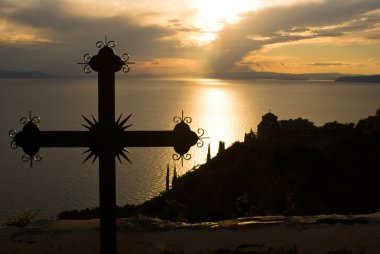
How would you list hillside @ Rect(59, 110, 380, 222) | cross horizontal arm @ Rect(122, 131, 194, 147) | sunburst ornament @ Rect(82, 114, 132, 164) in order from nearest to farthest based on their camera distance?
sunburst ornament @ Rect(82, 114, 132, 164), cross horizontal arm @ Rect(122, 131, 194, 147), hillside @ Rect(59, 110, 380, 222)

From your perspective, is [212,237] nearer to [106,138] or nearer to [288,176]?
[106,138]

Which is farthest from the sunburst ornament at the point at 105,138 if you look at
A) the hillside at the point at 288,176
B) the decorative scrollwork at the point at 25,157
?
the hillside at the point at 288,176

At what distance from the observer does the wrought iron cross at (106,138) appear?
4.82 m

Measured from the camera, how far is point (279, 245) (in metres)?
4.96

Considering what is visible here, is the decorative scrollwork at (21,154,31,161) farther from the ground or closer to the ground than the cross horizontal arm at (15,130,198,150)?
closer to the ground

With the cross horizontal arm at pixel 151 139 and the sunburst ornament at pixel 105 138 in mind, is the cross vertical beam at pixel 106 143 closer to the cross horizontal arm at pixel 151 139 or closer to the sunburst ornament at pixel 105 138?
Result: the sunburst ornament at pixel 105 138

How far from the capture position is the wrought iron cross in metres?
4.82

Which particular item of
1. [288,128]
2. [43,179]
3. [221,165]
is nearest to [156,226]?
[221,165]

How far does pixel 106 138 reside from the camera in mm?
4785

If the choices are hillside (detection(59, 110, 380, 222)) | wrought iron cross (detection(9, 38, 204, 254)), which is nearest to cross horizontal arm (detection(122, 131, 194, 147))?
wrought iron cross (detection(9, 38, 204, 254))

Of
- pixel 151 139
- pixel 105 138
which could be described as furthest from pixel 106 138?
pixel 151 139

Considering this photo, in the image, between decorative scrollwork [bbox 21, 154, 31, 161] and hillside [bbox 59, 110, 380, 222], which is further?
hillside [bbox 59, 110, 380, 222]

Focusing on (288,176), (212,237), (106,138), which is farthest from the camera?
(288,176)

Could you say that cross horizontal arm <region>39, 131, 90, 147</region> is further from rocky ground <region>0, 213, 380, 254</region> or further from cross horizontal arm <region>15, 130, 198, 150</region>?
rocky ground <region>0, 213, 380, 254</region>
